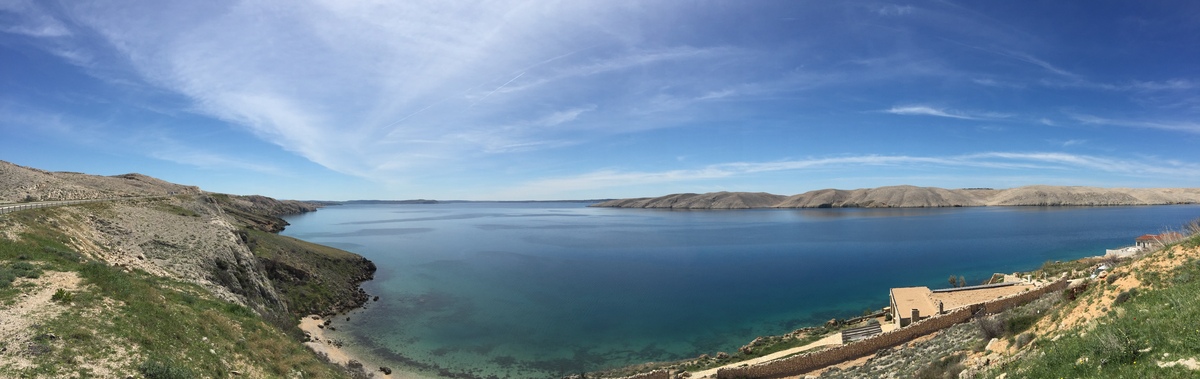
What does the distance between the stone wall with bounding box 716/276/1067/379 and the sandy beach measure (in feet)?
53.9

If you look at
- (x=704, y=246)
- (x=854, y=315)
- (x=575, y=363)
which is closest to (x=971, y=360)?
(x=575, y=363)

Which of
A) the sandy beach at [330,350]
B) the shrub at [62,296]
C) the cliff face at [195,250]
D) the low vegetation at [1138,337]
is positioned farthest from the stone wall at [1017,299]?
the cliff face at [195,250]

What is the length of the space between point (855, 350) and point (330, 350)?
25.9 metres

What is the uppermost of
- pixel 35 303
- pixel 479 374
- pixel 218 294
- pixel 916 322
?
pixel 35 303

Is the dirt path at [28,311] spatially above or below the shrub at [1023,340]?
above

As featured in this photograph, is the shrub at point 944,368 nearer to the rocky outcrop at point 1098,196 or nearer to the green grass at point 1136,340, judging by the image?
the green grass at point 1136,340

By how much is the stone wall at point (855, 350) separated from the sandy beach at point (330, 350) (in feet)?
53.9

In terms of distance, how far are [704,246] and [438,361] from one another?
5150 centimetres

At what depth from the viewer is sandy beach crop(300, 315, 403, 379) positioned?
23670 mm

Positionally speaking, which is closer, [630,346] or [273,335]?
[273,335]

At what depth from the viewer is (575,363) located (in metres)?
24.7

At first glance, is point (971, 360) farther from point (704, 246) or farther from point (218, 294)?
point (704, 246)

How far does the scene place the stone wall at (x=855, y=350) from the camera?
17344 mm

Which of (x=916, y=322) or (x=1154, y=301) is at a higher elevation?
(x=1154, y=301)
